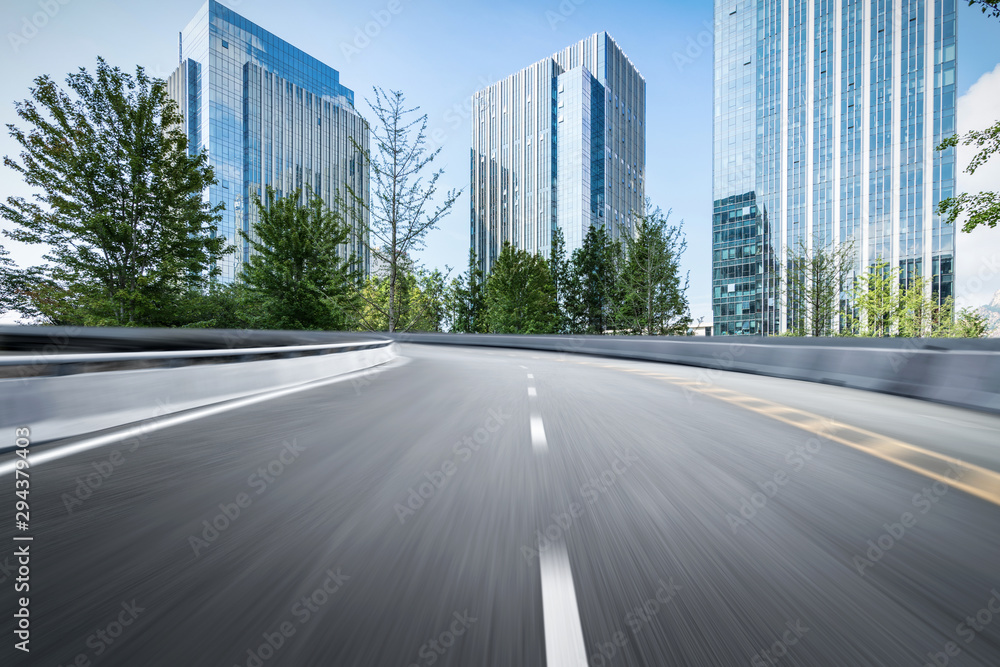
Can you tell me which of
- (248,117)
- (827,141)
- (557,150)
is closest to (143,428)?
(827,141)

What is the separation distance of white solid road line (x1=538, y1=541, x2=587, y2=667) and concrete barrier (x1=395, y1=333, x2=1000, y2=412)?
802 centimetres

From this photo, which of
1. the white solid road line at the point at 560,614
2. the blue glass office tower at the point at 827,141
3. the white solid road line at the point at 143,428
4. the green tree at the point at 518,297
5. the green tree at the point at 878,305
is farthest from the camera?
the blue glass office tower at the point at 827,141

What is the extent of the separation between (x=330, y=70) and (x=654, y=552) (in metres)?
178

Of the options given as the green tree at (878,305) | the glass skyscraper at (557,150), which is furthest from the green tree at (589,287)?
A: the glass skyscraper at (557,150)

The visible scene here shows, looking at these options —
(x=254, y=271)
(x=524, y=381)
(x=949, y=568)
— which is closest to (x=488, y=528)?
(x=949, y=568)

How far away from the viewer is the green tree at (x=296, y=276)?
3797 cm

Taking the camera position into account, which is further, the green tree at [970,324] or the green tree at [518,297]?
the green tree at [518,297]

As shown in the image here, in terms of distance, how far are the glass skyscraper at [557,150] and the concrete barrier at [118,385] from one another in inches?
4939

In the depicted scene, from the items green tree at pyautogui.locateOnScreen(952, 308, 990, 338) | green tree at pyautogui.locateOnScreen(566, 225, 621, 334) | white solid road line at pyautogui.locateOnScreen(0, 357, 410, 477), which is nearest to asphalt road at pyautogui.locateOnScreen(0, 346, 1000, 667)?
white solid road line at pyautogui.locateOnScreen(0, 357, 410, 477)

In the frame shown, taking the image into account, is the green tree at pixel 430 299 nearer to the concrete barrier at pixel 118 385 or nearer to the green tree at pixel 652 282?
the green tree at pixel 652 282

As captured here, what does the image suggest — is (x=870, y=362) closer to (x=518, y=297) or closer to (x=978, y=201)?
(x=978, y=201)

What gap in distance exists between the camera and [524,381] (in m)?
11.6

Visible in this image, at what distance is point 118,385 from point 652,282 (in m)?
37.6

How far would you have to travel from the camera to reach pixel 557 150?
14338 centimetres
